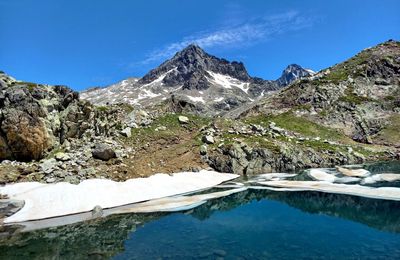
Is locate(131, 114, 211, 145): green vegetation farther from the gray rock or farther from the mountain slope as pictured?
the mountain slope

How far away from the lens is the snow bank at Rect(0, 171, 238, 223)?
43.3 metres

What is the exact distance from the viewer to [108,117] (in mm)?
77500

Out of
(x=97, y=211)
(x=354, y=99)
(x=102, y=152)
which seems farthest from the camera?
(x=354, y=99)

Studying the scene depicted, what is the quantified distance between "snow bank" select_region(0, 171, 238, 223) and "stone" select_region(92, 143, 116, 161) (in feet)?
25.7

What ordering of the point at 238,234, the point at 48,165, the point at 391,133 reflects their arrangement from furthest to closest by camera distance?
the point at 391,133 < the point at 48,165 < the point at 238,234

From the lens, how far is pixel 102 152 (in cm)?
6053

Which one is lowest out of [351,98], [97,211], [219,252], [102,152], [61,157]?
[219,252]

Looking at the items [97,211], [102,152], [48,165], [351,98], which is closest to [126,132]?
[102,152]

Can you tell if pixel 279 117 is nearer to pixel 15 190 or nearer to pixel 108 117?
pixel 108 117

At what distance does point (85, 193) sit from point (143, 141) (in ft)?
86.5

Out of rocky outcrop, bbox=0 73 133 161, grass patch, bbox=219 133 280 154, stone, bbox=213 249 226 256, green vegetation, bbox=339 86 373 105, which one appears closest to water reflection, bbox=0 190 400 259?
stone, bbox=213 249 226 256

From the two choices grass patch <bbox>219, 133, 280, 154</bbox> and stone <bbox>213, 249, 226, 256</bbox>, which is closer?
stone <bbox>213, 249, 226, 256</bbox>

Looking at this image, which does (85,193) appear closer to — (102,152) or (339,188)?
(102,152)

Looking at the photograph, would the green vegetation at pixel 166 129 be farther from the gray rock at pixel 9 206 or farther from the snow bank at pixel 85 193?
the gray rock at pixel 9 206
